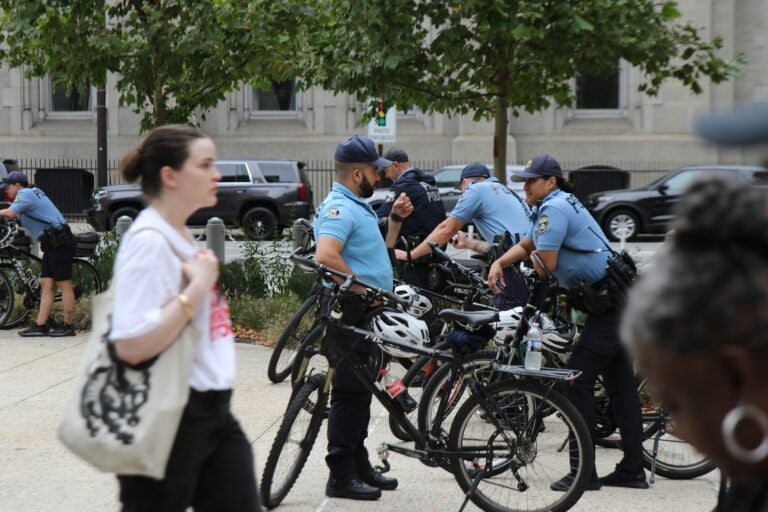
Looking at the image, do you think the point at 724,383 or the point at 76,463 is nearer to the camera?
the point at 724,383

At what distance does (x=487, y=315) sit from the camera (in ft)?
18.9

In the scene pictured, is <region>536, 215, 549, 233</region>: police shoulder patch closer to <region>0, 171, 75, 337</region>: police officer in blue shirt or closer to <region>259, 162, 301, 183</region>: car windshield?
<region>0, 171, 75, 337</region>: police officer in blue shirt

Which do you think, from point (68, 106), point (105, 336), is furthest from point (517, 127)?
point (105, 336)

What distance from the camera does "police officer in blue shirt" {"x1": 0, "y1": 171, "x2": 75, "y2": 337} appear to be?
37.9 ft

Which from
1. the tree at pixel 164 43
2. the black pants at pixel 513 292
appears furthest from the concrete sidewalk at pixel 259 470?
the tree at pixel 164 43

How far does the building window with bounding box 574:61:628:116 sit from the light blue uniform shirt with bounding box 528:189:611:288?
28147 millimetres

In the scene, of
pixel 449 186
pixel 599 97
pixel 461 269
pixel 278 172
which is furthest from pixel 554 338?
pixel 599 97

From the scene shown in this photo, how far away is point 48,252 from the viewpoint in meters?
11.7

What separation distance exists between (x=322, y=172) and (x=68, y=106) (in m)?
8.24

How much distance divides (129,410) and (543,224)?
343 centimetres

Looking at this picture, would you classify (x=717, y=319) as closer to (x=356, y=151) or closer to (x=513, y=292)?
(x=356, y=151)

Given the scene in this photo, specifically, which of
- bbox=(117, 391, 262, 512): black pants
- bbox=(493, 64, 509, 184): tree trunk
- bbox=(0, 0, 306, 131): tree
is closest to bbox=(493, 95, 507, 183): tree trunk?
bbox=(493, 64, 509, 184): tree trunk

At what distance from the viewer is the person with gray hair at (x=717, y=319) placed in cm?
146

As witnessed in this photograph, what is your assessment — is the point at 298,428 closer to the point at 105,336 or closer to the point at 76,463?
the point at 76,463
